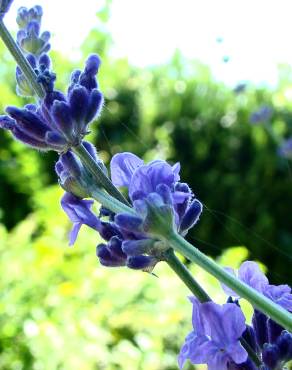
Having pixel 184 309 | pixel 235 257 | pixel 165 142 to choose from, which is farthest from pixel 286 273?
pixel 184 309

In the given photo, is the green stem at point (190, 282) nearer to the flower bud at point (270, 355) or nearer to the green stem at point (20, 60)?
the flower bud at point (270, 355)

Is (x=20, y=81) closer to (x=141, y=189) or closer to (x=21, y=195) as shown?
(x=141, y=189)

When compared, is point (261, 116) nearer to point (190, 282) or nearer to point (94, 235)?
point (94, 235)

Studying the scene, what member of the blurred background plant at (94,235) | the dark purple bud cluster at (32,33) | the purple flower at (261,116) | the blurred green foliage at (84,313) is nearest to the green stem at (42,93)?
the dark purple bud cluster at (32,33)

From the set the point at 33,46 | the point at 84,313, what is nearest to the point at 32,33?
the point at 33,46

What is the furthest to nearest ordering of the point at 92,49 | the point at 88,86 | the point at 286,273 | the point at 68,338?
the point at 92,49, the point at 286,273, the point at 68,338, the point at 88,86
